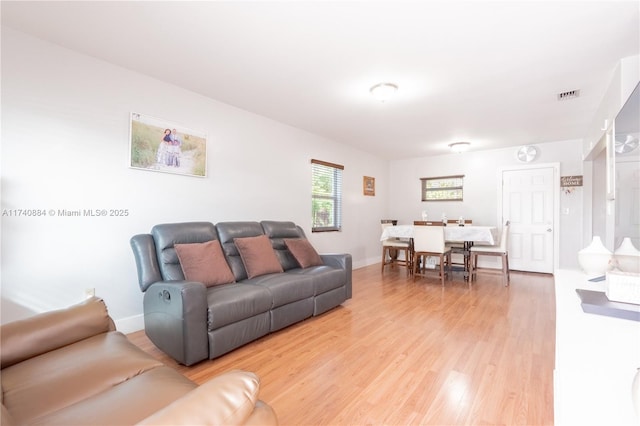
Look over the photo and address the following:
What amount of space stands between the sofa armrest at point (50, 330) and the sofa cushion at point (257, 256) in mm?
1510

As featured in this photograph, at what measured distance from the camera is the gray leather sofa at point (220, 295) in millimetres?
2081

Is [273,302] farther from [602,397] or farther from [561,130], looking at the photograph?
[561,130]

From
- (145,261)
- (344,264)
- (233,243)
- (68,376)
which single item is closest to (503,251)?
(344,264)

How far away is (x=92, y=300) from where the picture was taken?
5.21 ft

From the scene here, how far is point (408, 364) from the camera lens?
84.4 inches

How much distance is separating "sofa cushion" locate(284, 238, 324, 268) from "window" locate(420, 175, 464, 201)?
3.94 m

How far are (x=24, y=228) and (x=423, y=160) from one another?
6496mm

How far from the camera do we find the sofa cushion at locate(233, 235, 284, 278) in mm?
3055

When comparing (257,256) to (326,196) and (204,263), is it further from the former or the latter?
(326,196)

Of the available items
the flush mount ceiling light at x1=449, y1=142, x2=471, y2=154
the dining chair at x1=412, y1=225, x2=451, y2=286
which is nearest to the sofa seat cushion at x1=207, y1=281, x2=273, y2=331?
the dining chair at x1=412, y1=225, x2=451, y2=286

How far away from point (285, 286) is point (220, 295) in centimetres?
62

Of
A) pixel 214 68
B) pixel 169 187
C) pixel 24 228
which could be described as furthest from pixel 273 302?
pixel 214 68

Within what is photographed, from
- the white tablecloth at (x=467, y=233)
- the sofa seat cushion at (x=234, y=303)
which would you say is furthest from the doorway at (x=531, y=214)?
the sofa seat cushion at (x=234, y=303)

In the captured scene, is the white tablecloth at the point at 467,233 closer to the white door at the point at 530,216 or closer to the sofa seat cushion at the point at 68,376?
the white door at the point at 530,216
